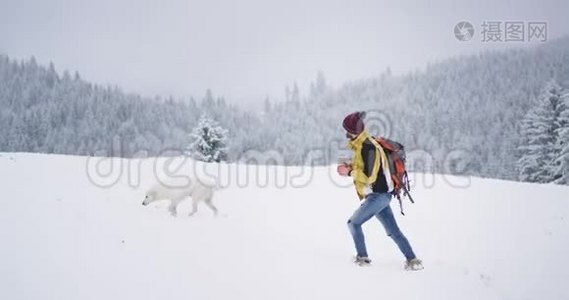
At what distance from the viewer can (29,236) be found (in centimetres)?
613

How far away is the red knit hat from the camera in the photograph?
6453 millimetres

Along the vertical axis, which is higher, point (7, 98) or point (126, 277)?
point (7, 98)

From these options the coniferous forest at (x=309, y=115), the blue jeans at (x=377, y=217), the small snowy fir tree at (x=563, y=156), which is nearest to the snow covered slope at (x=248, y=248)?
the blue jeans at (x=377, y=217)

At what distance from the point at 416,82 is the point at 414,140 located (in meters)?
61.6

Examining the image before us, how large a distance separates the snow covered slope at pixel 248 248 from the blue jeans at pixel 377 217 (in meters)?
A: 0.40

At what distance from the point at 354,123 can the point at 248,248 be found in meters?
2.58

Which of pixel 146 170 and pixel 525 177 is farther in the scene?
pixel 525 177

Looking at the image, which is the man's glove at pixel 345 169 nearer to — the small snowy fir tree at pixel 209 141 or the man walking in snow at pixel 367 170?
the man walking in snow at pixel 367 170

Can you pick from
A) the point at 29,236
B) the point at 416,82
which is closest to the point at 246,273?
the point at 29,236

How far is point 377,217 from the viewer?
22.1 ft

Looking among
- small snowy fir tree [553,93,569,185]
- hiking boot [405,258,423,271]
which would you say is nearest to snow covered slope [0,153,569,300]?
hiking boot [405,258,423,271]

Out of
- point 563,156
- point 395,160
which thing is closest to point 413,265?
point 395,160

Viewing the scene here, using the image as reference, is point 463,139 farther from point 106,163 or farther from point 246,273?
point 246,273

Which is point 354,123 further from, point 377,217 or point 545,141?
point 545,141
